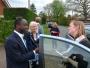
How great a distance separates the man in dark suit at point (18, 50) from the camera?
229 inches

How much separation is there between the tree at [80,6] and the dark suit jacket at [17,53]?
228 ft

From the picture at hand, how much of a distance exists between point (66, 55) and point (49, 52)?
0.27m

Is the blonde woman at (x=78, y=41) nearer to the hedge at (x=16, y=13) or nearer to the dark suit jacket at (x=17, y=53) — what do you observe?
the dark suit jacket at (x=17, y=53)

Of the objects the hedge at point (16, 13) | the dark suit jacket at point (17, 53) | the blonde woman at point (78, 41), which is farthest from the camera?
the hedge at point (16, 13)

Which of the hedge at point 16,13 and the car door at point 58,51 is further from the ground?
the car door at point 58,51

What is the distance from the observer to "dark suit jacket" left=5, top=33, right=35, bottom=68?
229 inches

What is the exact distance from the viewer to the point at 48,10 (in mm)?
97625

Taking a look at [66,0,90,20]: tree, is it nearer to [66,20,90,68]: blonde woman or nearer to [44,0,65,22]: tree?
[44,0,65,22]: tree

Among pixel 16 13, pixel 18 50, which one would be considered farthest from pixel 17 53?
pixel 16 13

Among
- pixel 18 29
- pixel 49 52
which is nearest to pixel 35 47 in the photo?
pixel 18 29

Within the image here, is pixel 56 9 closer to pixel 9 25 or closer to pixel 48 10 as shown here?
pixel 48 10

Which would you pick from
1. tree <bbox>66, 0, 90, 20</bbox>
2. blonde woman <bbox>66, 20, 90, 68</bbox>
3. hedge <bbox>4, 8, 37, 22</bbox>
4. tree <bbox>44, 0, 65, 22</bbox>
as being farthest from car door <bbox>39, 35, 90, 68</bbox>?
tree <bbox>44, 0, 65, 22</bbox>

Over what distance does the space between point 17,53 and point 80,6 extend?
72.9 meters

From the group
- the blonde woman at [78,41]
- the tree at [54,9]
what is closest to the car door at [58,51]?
the blonde woman at [78,41]
